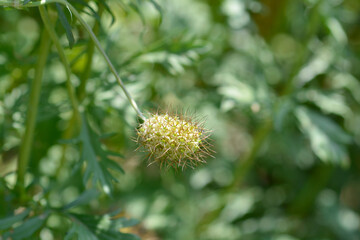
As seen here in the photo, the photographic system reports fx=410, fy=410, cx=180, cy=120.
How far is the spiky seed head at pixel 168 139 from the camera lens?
1.16 metres

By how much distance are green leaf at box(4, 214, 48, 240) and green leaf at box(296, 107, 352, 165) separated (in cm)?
146

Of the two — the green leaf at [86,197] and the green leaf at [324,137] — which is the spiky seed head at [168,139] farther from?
the green leaf at [324,137]

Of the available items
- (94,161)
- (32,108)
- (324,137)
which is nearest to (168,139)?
(94,161)

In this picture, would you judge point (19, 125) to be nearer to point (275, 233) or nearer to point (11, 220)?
point (11, 220)

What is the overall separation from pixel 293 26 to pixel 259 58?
2.30ft

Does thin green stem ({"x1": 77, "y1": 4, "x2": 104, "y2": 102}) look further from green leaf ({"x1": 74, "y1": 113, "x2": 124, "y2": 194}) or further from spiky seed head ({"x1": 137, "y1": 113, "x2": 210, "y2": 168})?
spiky seed head ({"x1": 137, "y1": 113, "x2": 210, "y2": 168})

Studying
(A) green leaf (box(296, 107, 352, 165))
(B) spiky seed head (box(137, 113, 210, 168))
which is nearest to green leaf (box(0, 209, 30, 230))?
(B) spiky seed head (box(137, 113, 210, 168))

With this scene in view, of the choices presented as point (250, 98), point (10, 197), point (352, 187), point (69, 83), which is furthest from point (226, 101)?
point (352, 187)

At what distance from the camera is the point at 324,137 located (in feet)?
7.30

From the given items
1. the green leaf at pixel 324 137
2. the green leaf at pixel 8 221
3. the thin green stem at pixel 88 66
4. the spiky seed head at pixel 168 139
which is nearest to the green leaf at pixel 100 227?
the green leaf at pixel 8 221

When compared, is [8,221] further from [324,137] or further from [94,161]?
[324,137]

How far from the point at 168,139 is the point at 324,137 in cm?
134

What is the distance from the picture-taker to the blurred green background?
186 cm

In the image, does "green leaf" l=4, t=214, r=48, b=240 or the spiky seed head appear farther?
"green leaf" l=4, t=214, r=48, b=240
